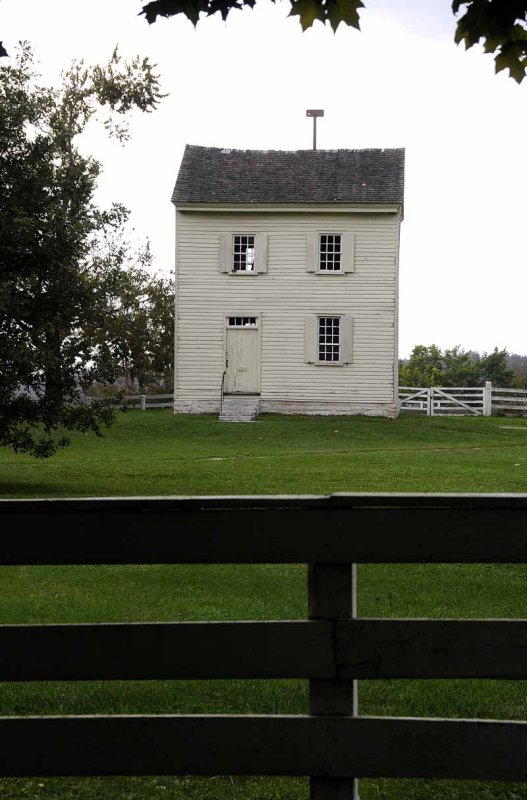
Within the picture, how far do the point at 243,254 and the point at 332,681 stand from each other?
104ft

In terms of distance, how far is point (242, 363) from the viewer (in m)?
33.8

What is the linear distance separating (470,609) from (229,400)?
26.4 metres

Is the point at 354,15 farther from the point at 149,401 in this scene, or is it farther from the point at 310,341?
the point at 149,401

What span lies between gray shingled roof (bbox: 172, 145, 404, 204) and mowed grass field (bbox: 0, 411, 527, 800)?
12.6 meters

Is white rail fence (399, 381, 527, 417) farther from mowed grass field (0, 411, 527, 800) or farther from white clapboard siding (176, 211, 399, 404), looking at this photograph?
mowed grass field (0, 411, 527, 800)

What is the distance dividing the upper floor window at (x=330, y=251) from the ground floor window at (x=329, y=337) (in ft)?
5.75

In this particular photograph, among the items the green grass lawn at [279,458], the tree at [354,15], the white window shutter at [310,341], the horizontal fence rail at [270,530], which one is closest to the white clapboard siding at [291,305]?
the white window shutter at [310,341]

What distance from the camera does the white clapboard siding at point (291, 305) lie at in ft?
111

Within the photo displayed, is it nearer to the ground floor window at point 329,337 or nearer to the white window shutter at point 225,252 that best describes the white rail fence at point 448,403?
the ground floor window at point 329,337

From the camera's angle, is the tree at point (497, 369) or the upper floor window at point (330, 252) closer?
the upper floor window at point (330, 252)

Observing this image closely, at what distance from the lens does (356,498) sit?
3.06 meters

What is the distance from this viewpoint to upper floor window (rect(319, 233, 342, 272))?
3412cm

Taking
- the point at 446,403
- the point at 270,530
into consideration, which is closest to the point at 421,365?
the point at 446,403

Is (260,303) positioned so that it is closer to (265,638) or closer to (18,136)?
(18,136)
